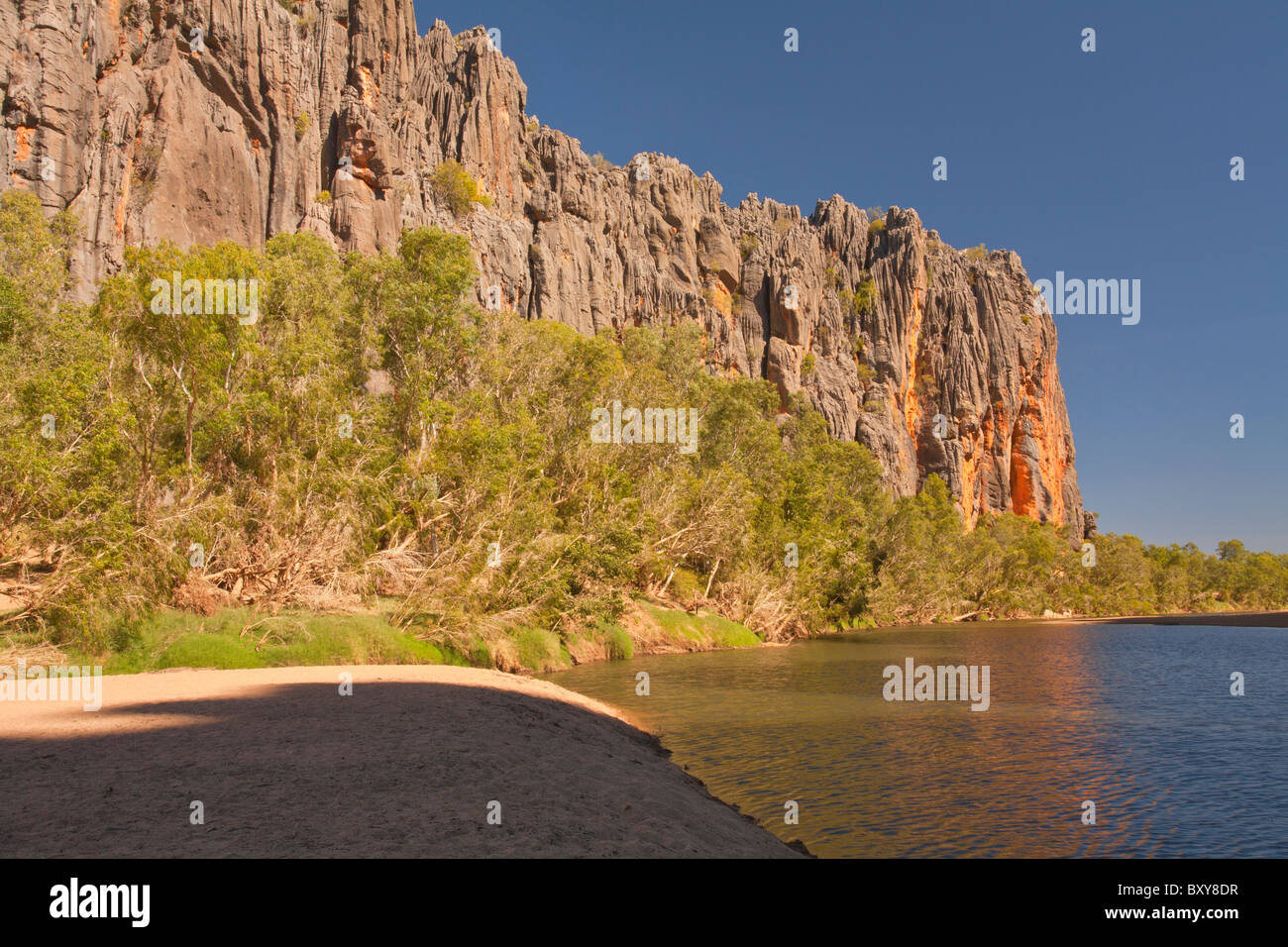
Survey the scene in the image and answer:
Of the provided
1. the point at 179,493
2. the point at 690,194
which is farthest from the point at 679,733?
the point at 690,194

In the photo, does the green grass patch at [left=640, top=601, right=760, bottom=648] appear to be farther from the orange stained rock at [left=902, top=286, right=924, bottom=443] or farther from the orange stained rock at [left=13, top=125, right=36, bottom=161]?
the orange stained rock at [left=902, top=286, right=924, bottom=443]

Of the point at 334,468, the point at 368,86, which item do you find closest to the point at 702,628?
the point at 334,468

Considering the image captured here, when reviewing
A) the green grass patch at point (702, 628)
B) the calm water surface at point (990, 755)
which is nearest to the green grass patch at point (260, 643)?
the calm water surface at point (990, 755)

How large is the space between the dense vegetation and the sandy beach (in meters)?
7.33

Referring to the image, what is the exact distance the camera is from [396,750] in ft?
37.0

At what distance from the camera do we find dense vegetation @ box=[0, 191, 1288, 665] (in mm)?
20953

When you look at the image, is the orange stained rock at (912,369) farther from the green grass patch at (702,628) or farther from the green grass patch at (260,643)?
the green grass patch at (260,643)

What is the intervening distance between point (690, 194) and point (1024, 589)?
9163 cm

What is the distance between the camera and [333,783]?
9.34 metres

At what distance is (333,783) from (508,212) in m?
113

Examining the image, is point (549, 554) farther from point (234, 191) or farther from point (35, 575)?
point (234, 191)

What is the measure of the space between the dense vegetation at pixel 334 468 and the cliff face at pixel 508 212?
20391 mm

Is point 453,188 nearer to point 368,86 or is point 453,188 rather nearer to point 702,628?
point 368,86

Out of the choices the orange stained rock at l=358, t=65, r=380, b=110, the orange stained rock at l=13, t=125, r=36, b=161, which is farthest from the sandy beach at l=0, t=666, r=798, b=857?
the orange stained rock at l=358, t=65, r=380, b=110
